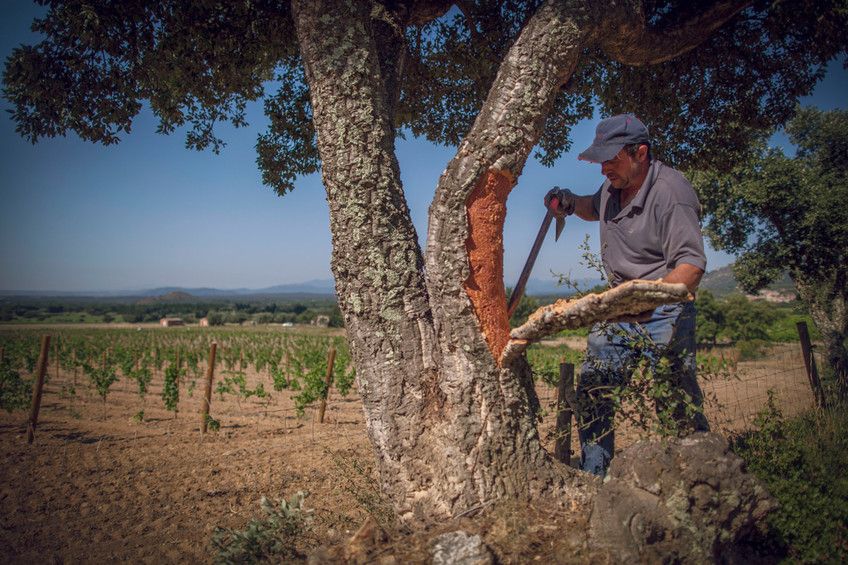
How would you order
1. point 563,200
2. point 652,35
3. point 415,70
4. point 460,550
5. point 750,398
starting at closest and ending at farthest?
point 460,550 < point 563,200 < point 652,35 < point 415,70 < point 750,398

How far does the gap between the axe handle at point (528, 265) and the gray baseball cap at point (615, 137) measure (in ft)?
1.78

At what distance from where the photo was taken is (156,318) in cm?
9069

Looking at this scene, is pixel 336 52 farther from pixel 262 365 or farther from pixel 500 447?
pixel 262 365

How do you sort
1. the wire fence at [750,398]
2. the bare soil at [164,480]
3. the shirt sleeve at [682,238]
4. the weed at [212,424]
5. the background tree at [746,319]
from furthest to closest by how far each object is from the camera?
the background tree at [746,319] < the weed at [212,424] < the wire fence at [750,398] < the bare soil at [164,480] < the shirt sleeve at [682,238]

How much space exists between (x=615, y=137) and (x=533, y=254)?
3.14 ft

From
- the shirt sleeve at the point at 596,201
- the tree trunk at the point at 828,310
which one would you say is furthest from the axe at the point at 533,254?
the tree trunk at the point at 828,310

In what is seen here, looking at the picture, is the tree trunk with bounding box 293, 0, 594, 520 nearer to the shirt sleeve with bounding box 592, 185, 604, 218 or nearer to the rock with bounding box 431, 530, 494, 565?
the rock with bounding box 431, 530, 494, 565

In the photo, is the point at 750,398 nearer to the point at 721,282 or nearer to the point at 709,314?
the point at 709,314

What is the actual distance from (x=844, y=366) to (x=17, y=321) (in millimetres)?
87617

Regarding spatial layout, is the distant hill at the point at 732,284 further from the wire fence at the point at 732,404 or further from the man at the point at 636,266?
the wire fence at the point at 732,404

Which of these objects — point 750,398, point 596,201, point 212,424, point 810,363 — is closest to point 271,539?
point 596,201

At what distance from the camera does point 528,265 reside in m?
3.37

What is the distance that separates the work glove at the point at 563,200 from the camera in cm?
363

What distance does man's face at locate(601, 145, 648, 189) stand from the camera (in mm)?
3170
